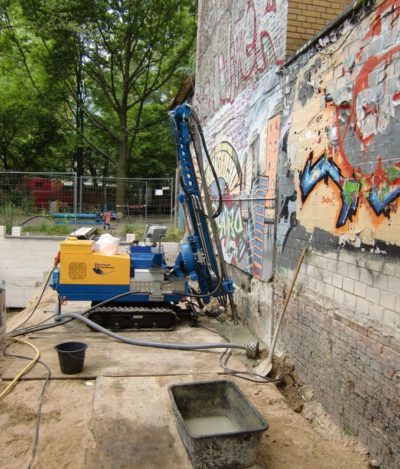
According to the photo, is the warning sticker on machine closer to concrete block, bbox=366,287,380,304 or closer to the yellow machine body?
the yellow machine body

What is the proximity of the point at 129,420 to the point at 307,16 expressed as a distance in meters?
5.25

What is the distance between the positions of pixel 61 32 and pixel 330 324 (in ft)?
58.6

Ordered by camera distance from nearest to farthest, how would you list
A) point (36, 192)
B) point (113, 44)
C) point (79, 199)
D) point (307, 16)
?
point (307, 16) < point (79, 199) < point (36, 192) < point (113, 44)

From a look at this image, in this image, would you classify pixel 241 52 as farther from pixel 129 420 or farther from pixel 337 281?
pixel 129 420

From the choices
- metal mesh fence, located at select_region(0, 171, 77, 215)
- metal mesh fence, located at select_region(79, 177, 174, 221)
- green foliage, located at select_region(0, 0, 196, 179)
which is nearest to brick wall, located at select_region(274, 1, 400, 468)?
metal mesh fence, located at select_region(79, 177, 174, 221)

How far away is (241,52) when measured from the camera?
300 inches

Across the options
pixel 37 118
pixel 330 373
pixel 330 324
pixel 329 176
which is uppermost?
pixel 37 118

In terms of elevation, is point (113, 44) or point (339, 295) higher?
point (113, 44)

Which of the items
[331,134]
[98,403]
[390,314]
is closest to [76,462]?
[98,403]

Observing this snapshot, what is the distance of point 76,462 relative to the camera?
11.0 ft

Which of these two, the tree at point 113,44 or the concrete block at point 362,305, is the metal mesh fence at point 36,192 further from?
the concrete block at point 362,305

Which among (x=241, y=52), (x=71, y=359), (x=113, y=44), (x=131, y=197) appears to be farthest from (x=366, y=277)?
(x=113, y=44)

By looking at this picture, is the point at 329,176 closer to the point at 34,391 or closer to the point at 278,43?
the point at 278,43

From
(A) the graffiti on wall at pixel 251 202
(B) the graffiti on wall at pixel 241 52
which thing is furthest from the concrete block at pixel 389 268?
(B) the graffiti on wall at pixel 241 52
